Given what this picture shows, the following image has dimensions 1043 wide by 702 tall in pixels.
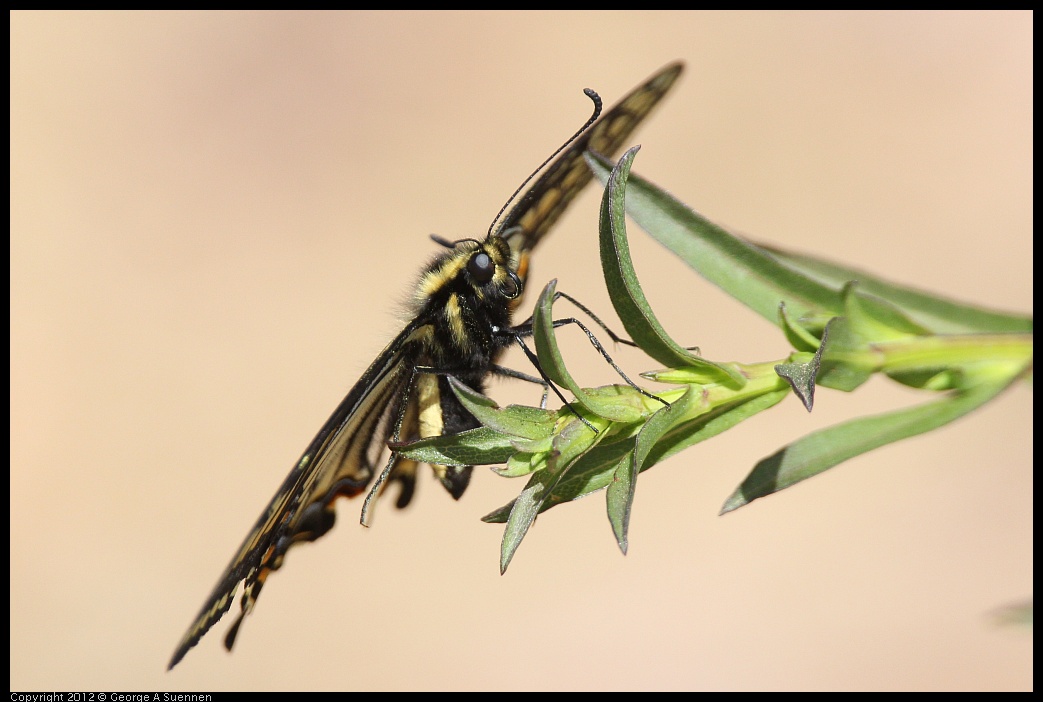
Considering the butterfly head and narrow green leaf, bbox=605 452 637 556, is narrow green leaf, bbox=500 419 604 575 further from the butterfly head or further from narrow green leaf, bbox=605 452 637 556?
the butterfly head

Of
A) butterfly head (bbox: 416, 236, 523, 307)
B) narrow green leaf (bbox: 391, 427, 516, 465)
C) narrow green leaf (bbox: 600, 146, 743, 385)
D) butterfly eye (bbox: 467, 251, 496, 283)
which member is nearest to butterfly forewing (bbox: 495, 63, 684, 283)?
butterfly head (bbox: 416, 236, 523, 307)

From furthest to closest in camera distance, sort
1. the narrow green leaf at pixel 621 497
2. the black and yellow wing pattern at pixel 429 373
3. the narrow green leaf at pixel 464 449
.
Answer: the black and yellow wing pattern at pixel 429 373, the narrow green leaf at pixel 464 449, the narrow green leaf at pixel 621 497

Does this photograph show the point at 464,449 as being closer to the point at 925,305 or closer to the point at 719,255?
the point at 719,255

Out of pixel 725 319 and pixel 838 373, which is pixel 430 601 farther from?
pixel 838 373

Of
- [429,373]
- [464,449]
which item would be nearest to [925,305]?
[464,449]

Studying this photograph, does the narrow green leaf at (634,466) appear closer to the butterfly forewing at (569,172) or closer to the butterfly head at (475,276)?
the butterfly forewing at (569,172)

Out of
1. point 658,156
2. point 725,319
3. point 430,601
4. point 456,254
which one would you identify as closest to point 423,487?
point 430,601

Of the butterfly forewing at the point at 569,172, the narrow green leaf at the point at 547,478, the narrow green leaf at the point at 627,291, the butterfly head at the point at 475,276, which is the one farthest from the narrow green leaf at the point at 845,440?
the butterfly head at the point at 475,276
